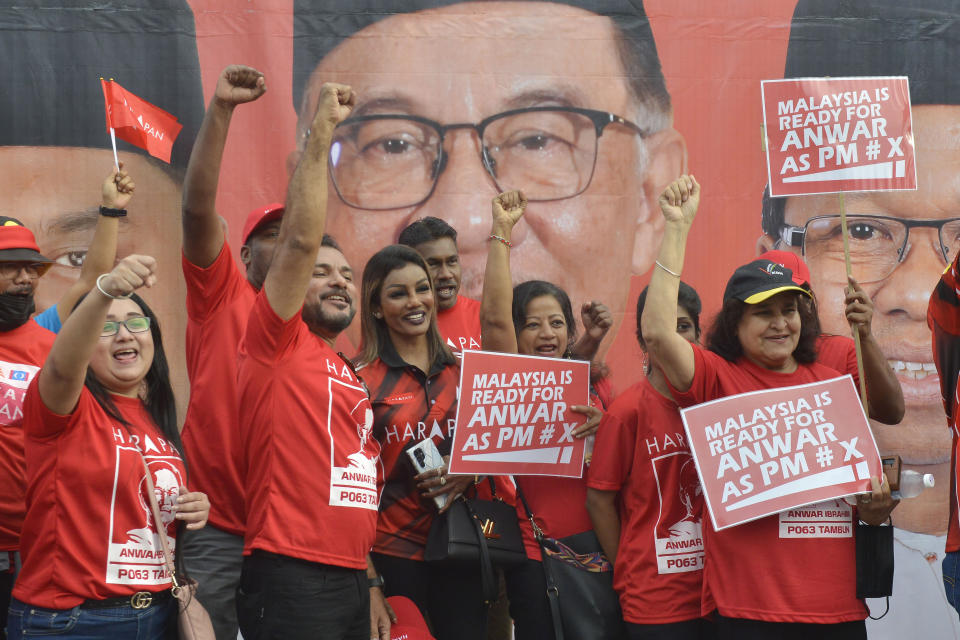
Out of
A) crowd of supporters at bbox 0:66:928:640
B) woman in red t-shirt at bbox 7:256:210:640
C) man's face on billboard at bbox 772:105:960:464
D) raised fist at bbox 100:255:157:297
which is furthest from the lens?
man's face on billboard at bbox 772:105:960:464

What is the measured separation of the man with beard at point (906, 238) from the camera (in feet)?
15.1

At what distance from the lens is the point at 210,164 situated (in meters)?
3.17

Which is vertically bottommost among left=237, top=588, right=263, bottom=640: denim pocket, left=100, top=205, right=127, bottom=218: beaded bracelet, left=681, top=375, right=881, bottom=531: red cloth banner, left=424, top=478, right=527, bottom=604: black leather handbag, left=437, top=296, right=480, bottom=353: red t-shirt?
left=237, top=588, right=263, bottom=640: denim pocket

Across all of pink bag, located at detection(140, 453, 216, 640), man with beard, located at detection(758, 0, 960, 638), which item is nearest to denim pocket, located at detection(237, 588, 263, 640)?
pink bag, located at detection(140, 453, 216, 640)

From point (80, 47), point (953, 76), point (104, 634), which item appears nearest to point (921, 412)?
point (953, 76)

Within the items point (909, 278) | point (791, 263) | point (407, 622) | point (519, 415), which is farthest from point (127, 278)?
point (909, 278)

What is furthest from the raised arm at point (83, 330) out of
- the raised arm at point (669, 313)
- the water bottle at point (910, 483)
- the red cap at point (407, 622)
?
the water bottle at point (910, 483)

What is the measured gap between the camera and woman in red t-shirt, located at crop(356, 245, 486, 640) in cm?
327

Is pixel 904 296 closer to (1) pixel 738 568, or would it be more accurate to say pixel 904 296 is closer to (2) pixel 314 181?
(1) pixel 738 568

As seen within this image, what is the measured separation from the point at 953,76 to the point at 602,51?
1.63m

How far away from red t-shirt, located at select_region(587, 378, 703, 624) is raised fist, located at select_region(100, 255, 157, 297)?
163 cm

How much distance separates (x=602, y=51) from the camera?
15.0 feet

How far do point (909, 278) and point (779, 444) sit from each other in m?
2.01

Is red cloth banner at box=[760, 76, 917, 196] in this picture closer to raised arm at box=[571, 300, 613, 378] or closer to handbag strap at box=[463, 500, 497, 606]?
raised arm at box=[571, 300, 613, 378]
